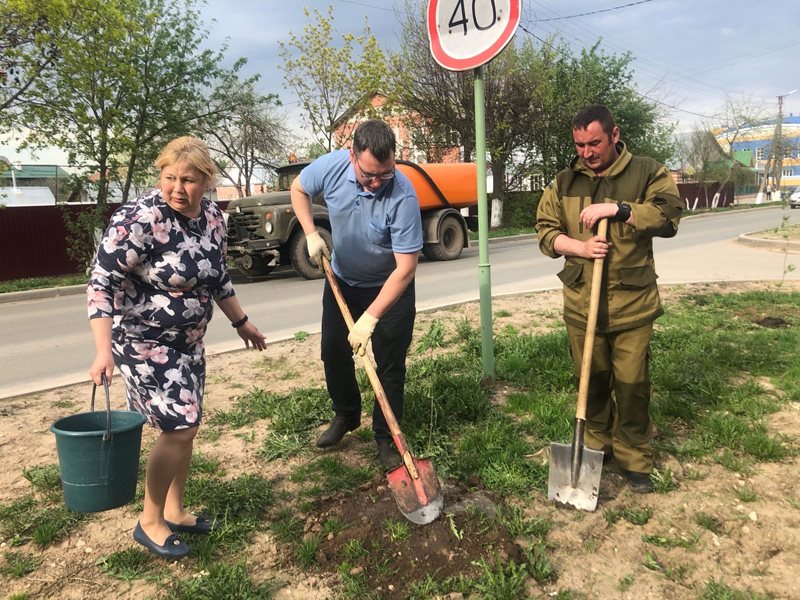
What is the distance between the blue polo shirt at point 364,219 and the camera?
9.07ft

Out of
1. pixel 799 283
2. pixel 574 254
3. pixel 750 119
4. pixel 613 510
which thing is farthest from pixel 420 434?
pixel 750 119

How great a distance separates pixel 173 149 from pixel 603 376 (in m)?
2.14

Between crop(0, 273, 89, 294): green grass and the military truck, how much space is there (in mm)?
3381

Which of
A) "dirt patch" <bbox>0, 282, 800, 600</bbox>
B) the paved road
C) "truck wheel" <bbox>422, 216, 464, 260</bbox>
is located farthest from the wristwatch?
"truck wheel" <bbox>422, 216, 464, 260</bbox>

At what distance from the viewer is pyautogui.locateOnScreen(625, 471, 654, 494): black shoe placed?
277 centimetres

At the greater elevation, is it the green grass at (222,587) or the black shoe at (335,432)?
the black shoe at (335,432)

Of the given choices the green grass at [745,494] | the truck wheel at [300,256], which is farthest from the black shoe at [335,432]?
the truck wheel at [300,256]

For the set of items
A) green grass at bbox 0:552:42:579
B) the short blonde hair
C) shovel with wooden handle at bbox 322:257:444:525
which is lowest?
green grass at bbox 0:552:42:579

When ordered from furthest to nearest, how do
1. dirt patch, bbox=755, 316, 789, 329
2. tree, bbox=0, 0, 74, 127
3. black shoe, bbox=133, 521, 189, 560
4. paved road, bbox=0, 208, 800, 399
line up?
tree, bbox=0, 0, 74, 127 → paved road, bbox=0, 208, 800, 399 → dirt patch, bbox=755, 316, 789, 329 → black shoe, bbox=133, 521, 189, 560

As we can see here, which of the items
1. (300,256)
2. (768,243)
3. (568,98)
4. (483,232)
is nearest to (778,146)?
(568,98)

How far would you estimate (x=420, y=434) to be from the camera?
3.33m

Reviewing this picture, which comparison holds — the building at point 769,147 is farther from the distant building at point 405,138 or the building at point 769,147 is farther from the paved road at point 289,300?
the paved road at point 289,300

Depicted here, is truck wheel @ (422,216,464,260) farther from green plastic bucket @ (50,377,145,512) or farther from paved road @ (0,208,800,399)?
green plastic bucket @ (50,377,145,512)

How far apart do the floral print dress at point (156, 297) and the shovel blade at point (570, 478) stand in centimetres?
155
